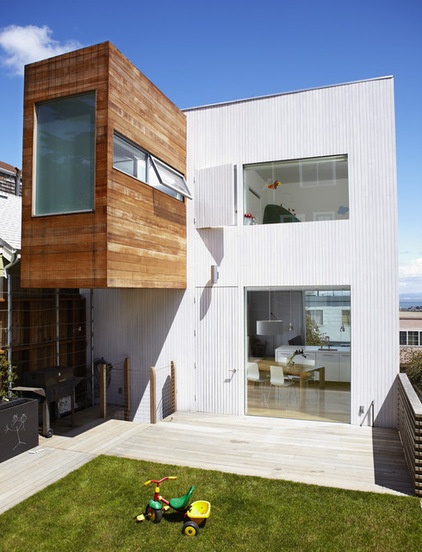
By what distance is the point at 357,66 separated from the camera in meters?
8.55

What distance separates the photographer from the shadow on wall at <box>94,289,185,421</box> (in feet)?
29.2

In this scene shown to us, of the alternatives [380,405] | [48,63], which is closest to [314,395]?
[380,405]

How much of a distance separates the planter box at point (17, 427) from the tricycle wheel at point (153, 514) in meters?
2.76

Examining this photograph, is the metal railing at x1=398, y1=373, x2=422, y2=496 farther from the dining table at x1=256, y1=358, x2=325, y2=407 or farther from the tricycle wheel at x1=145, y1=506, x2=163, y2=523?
the tricycle wheel at x1=145, y1=506, x2=163, y2=523

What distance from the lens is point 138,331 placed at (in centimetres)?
923

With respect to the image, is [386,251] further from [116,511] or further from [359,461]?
[116,511]

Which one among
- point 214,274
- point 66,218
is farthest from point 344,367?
point 66,218

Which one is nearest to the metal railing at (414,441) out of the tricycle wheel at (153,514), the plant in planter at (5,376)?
the tricycle wheel at (153,514)

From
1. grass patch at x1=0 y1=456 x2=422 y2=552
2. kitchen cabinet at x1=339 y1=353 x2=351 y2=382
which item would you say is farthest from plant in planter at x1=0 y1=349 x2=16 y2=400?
Result: kitchen cabinet at x1=339 y1=353 x2=351 y2=382

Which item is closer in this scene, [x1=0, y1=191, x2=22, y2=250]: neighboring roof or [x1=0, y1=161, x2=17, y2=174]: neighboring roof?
[x1=0, y1=191, x2=22, y2=250]: neighboring roof

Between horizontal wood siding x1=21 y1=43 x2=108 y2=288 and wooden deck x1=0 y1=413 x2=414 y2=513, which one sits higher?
horizontal wood siding x1=21 y1=43 x2=108 y2=288

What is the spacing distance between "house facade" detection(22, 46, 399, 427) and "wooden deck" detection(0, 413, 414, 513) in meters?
0.66

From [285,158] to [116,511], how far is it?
260 inches

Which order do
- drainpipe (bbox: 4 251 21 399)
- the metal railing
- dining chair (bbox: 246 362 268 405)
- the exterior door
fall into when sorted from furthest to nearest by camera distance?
the exterior door, dining chair (bbox: 246 362 268 405), drainpipe (bbox: 4 251 21 399), the metal railing
